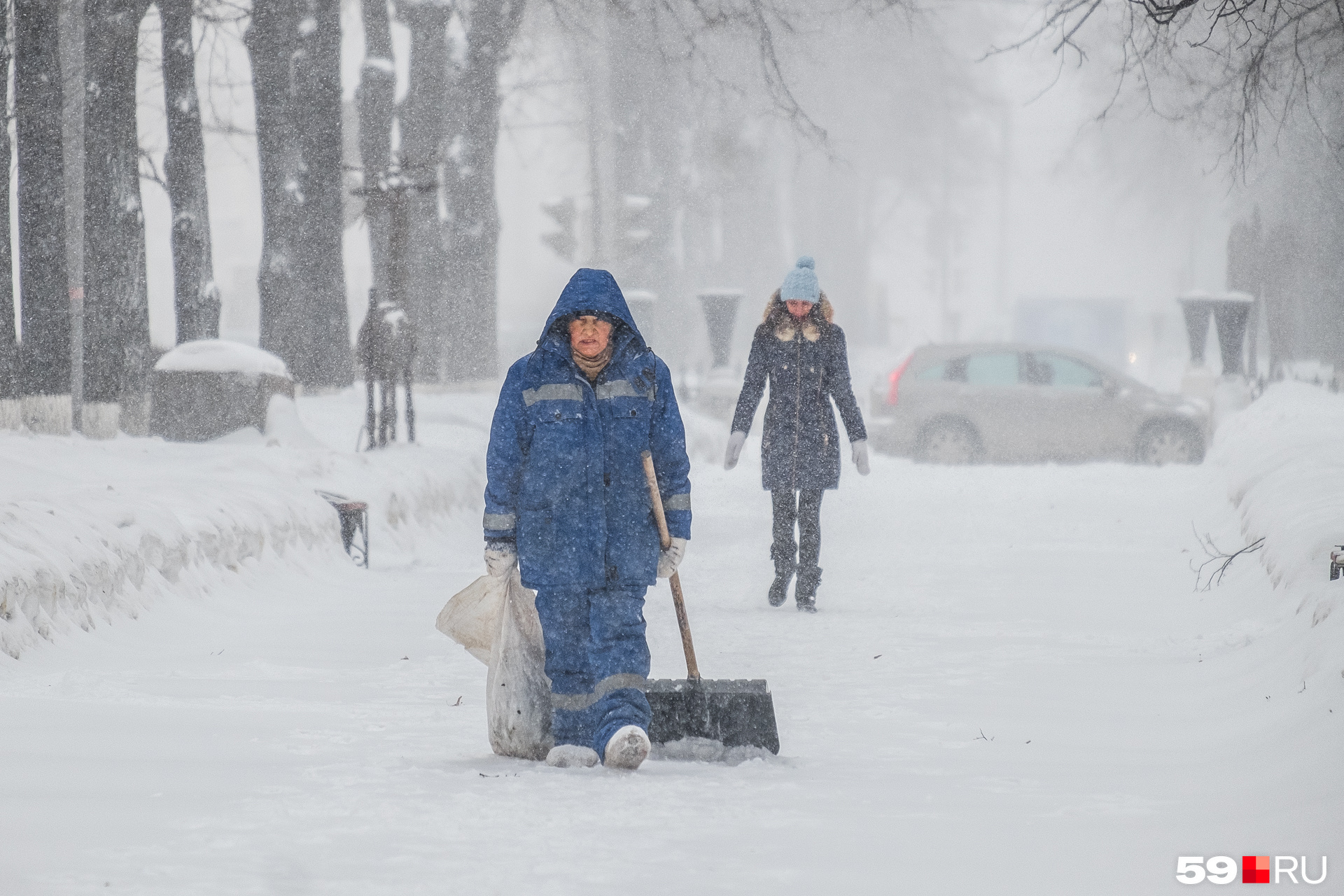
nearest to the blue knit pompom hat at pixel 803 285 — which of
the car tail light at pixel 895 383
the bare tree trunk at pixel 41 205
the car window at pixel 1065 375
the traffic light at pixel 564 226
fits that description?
the bare tree trunk at pixel 41 205

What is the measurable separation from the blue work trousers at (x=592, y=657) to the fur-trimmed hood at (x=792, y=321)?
12.4 ft

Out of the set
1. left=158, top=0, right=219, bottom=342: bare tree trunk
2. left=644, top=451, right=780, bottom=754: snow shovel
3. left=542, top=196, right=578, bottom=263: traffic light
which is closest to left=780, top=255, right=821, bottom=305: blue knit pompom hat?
left=644, top=451, right=780, bottom=754: snow shovel

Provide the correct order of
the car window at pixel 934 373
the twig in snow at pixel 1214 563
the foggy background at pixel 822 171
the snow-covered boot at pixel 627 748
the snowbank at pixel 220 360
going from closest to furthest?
the snow-covered boot at pixel 627 748
the twig in snow at pixel 1214 563
the snowbank at pixel 220 360
the car window at pixel 934 373
the foggy background at pixel 822 171

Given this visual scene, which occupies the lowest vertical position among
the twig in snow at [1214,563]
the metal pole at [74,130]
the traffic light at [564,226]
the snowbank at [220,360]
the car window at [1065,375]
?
the twig in snow at [1214,563]

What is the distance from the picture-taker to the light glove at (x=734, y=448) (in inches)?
331

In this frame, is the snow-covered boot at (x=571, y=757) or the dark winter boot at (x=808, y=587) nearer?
the snow-covered boot at (x=571, y=757)

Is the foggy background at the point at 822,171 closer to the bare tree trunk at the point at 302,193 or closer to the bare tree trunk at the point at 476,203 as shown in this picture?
the bare tree trunk at the point at 476,203

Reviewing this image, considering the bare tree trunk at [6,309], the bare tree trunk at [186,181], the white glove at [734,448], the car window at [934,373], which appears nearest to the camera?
the white glove at [734,448]

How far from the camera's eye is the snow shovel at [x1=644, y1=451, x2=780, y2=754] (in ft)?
16.0

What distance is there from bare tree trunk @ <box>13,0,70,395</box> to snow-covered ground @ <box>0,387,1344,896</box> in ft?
3.68

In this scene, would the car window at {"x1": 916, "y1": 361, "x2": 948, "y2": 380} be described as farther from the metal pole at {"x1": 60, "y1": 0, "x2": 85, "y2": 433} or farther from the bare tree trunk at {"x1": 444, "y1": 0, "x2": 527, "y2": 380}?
the metal pole at {"x1": 60, "y1": 0, "x2": 85, "y2": 433}

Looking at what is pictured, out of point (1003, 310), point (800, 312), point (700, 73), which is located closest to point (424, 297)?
point (800, 312)

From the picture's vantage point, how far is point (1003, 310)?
214 ft

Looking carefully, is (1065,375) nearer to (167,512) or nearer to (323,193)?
(323,193)
